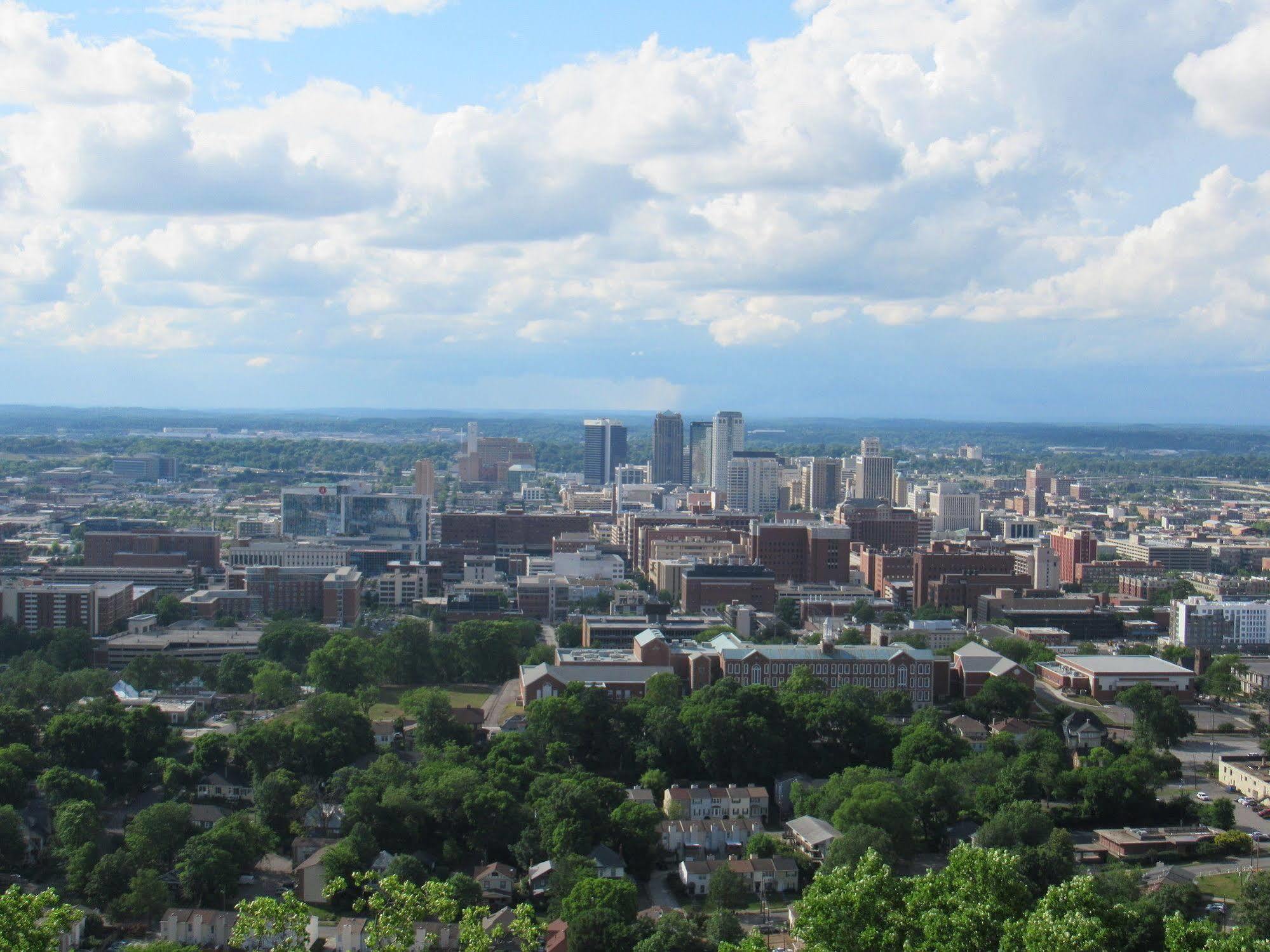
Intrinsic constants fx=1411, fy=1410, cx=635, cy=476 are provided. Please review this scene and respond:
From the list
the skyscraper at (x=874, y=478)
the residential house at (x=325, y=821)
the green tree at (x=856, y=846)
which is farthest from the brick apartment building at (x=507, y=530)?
the green tree at (x=856, y=846)

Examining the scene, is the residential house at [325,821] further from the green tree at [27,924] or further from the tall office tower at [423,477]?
the tall office tower at [423,477]

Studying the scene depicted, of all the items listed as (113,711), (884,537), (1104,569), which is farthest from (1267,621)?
(113,711)

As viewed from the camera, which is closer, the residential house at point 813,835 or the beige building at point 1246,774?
the residential house at point 813,835

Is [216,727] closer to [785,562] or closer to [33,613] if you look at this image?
[33,613]

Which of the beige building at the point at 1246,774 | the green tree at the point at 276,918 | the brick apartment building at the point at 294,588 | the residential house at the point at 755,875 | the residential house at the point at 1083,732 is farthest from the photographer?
the brick apartment building at the point at 294,588

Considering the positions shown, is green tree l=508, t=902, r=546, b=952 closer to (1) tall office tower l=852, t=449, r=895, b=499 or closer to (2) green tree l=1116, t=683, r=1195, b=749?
(2) green tree l=1116, t=683, r=1195, b=749

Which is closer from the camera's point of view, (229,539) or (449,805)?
(449,805)

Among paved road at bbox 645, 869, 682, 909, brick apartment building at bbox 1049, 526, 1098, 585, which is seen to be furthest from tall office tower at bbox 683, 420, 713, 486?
paved road at bbox 645, 869, 682, 909
